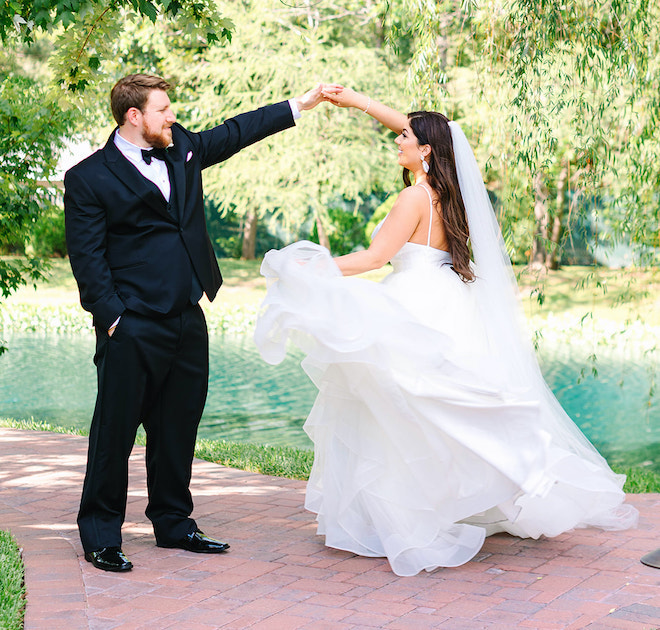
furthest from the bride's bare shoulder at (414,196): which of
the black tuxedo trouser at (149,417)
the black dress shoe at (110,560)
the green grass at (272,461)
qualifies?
the green grass at (272,461)

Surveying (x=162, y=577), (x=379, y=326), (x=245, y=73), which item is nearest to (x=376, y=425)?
(x=379, y=326)

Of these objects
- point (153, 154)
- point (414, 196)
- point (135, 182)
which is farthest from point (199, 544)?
point (414, 196)

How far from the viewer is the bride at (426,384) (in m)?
4.07

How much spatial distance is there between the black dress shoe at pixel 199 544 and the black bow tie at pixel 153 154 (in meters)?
1.84

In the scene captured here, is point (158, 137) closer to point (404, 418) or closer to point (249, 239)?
point (404, 418)

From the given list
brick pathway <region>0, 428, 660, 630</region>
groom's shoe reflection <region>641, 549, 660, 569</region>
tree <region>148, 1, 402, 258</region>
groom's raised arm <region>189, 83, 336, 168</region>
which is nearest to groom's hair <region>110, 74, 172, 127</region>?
groom's raised arm <region>189, 83, 336, 168</region>

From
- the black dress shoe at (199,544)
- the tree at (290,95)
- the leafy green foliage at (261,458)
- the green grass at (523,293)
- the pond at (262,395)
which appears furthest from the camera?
the tree at (290,95)

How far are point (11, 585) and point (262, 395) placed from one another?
812 cm

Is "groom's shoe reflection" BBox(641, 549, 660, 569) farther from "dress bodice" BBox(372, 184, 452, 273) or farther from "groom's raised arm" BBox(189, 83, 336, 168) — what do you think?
"groom's raised arm" BBox(189, 83, 336, 168)

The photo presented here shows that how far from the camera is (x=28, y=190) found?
6176mm

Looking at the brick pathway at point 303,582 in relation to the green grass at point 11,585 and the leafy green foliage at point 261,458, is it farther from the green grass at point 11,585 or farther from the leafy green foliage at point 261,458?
the leafy green foliage at point 261,458

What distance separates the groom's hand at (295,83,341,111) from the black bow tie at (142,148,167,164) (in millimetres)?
920

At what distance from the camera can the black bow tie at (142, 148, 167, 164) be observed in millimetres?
4105

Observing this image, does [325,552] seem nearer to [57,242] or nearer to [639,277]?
[639,277]
